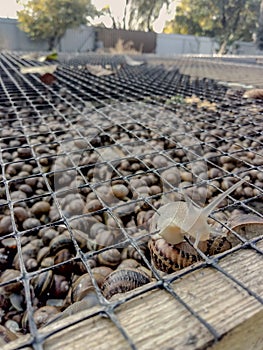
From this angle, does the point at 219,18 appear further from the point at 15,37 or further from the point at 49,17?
the point at 15,37

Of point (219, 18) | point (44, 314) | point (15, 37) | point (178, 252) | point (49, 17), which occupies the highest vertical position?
point (219, 18)

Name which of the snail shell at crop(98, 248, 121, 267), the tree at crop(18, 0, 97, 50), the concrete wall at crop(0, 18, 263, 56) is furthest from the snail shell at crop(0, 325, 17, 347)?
the tree at crop(18, 0, 97, 50)

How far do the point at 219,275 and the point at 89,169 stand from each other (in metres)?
0.88

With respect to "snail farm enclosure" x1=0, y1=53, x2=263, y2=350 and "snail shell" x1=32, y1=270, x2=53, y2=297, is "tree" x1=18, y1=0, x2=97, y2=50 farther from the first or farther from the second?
"snail shell" x1=32, y1=270, x2=53, y2=297

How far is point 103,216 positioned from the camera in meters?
1.10

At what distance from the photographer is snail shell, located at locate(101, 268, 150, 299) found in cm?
68

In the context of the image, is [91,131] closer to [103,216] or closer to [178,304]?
[103,216]

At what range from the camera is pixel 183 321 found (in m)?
0.47

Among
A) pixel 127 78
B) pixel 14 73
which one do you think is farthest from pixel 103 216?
pixel 14 73

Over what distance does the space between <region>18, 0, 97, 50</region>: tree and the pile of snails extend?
1253cm

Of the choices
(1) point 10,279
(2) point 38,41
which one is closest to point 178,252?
(1) point 10,279

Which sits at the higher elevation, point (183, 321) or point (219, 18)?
point (219, 18)

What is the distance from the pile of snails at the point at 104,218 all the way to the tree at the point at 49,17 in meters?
12.5

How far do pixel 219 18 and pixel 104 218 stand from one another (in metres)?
18.0
